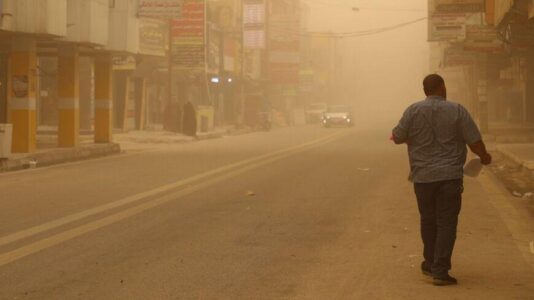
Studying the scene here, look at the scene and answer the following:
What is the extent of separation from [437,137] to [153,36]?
44.4 metres

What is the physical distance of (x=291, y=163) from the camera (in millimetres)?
26141

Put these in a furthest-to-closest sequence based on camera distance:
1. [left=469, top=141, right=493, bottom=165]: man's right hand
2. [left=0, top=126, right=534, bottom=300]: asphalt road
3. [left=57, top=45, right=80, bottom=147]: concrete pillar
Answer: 1. [left=57, top=45, right=80, bottom=147]: concrete pillar
2. [left=469, top=141, right=493, bottom=165]: man's right hand
3. [left=0, top=126, right=534, bottom=300]: asphalt road

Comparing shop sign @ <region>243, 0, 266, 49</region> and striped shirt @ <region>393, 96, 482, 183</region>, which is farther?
shop sign @ <region>243, 0, 266, 49</region>

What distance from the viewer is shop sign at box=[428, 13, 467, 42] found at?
3559cm

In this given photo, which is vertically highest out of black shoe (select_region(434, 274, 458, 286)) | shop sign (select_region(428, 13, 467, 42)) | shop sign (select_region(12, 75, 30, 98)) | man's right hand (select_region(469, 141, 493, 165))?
shop sign (select_region(428, 13, 467, 42))

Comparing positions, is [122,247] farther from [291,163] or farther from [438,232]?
[291,163]

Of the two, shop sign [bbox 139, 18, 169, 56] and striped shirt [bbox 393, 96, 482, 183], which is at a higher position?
shop sign [bbox 139, 18, 169, 56]

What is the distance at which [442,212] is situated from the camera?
8.33 meters

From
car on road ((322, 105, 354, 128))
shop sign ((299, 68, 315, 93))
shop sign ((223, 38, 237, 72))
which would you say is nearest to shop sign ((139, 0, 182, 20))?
shop sign ((223, 38, 237, 72))

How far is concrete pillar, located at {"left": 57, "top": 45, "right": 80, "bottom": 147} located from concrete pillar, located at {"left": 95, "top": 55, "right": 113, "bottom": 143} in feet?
10.1

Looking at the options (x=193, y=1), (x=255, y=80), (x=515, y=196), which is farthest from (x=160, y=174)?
(x=255, y=80)

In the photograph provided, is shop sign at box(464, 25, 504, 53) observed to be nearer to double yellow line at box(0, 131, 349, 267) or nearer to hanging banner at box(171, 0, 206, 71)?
double yellow line at box(0, 131, 349, 267)

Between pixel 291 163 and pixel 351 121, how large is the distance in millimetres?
47715

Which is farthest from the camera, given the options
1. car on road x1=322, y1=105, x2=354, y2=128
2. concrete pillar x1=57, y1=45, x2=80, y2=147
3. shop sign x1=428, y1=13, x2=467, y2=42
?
car on road x1=322, y1=105, x2=354, y2=128
